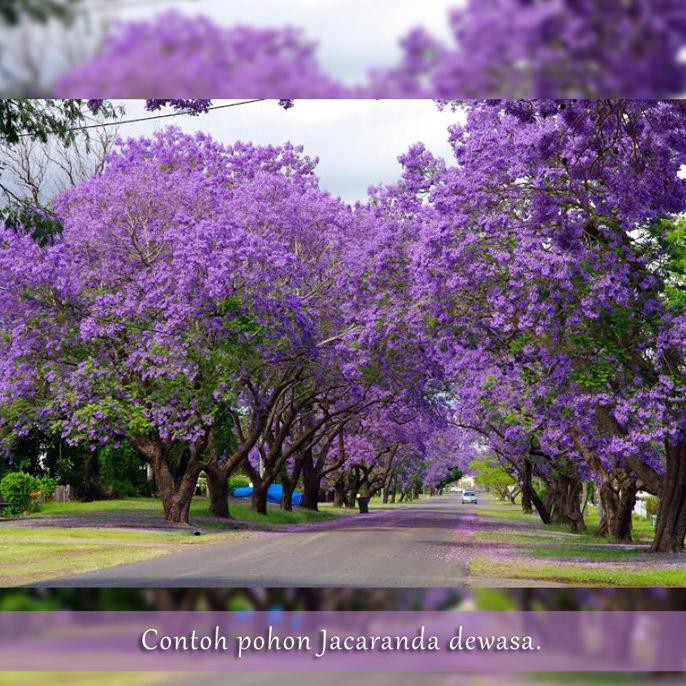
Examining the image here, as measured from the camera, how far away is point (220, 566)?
698 inches

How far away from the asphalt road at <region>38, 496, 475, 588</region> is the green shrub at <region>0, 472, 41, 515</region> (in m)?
9.53

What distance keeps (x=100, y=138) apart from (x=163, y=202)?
414 inches

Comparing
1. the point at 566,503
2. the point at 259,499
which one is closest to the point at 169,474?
the point at 259,499

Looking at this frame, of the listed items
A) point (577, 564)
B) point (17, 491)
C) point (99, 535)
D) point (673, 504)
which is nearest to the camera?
point (577, 564)

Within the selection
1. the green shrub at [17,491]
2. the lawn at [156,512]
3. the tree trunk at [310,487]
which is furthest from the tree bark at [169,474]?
the tree trunk at [310,487]

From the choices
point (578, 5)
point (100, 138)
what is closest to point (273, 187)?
point (100, 138)

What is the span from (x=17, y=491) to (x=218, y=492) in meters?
6.09

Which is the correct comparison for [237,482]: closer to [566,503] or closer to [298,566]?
[566,503]

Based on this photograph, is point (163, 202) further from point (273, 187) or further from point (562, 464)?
point (562, 464)

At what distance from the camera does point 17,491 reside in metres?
33.1

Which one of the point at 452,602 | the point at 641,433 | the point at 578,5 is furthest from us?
the point at 641,433

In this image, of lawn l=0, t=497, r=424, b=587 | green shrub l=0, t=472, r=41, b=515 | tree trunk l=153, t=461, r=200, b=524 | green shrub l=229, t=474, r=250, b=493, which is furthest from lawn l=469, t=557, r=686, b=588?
green shrub l=229, t=474, r=250, b=493

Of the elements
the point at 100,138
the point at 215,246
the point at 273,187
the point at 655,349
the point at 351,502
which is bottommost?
the point at 351,502

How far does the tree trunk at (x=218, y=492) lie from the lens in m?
34.1
